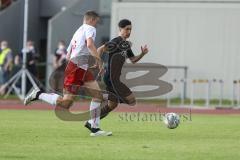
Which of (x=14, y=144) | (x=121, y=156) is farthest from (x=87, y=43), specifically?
(x=121, y=156)

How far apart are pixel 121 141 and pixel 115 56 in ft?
7.86

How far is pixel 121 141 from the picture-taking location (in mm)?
12859

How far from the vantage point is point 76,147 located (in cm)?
1171

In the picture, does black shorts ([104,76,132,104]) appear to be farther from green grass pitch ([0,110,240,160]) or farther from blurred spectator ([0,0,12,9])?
blurred spectator ([0,0,12,9])

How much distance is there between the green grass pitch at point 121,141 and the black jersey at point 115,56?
1.08 m

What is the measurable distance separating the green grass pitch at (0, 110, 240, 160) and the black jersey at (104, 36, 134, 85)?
1077 millimetres

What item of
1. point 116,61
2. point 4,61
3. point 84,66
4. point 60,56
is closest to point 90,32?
point 84,66

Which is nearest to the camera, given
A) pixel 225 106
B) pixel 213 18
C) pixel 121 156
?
pixel 121 156

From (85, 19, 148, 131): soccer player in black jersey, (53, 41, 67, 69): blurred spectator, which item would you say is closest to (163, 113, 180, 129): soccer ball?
(85, 19, 148, 131): soccer player in black jersey

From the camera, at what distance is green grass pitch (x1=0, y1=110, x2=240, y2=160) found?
10.7m

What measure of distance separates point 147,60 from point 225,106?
Result: 4.06 meters

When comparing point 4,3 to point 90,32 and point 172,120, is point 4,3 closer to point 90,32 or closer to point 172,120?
point 172,120

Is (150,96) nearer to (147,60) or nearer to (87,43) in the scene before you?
(147,60)

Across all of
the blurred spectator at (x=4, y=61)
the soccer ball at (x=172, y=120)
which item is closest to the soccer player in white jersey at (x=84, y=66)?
the soccer ball at (x=172, y=120)
